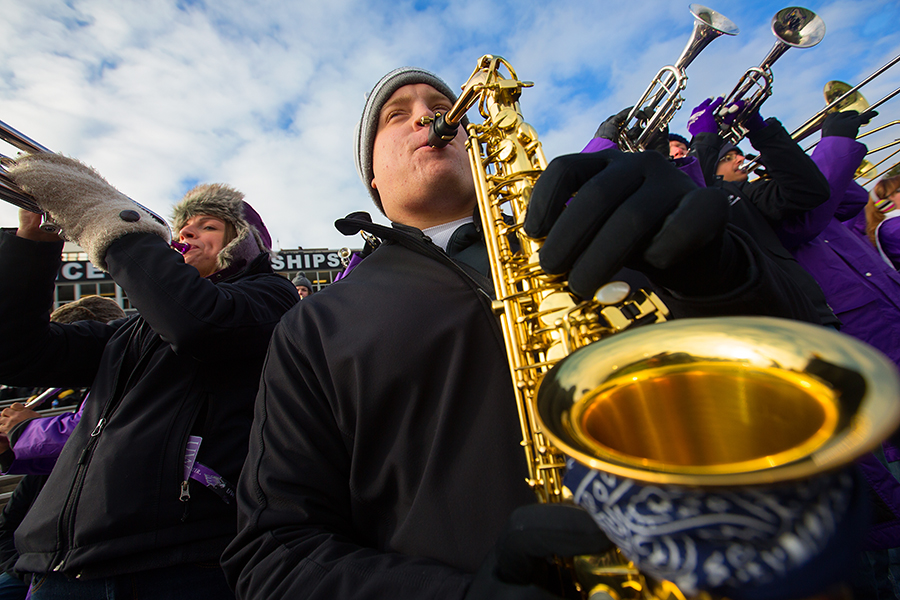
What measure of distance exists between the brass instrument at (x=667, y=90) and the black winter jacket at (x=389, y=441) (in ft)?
11.6

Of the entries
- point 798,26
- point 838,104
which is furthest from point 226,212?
point 838,104

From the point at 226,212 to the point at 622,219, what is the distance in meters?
2.53

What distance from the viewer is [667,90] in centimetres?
409

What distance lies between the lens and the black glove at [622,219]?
0.87 meters

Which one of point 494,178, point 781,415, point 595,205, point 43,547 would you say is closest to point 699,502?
point 781,415

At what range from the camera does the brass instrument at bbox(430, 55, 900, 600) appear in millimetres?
561

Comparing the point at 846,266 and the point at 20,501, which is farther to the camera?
the point at 20,501

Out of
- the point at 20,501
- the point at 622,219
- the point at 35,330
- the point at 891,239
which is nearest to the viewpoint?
the point at 622,219

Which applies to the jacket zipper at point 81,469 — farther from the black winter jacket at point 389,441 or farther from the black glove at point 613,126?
the black glove at point 613,126

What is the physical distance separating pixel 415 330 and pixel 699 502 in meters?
1.00

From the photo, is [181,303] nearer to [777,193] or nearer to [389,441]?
[389,441]

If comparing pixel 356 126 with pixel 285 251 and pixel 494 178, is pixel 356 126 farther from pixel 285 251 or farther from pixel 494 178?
pixel 285 251

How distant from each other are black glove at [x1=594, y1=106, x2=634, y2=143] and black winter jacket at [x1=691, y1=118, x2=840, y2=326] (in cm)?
135

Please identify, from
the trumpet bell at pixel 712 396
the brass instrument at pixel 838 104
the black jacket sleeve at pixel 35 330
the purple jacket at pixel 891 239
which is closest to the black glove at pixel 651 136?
the brass instrument at pixel 838 104
